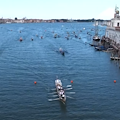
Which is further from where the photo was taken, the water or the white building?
the white building

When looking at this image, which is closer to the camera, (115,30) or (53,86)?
(53,86)

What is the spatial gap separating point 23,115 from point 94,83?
20.2m

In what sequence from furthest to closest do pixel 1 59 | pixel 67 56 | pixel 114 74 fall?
pixel 67 56 → pixel 1 59 → pixel 114 74

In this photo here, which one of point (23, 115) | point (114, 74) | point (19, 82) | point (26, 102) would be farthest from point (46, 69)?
point (23, 115)

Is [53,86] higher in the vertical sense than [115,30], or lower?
lower

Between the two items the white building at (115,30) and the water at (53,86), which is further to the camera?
the white building at (115,30)

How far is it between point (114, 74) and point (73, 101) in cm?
2055

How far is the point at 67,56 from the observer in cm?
8362

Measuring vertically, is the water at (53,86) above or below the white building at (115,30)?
below

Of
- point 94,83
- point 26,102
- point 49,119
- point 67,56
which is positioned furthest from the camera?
point 67,56

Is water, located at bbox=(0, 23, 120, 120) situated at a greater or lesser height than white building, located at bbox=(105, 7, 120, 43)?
lesser

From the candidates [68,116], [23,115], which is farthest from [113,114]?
[23,115]

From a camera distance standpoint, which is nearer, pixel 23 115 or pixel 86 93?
pixel 23 115

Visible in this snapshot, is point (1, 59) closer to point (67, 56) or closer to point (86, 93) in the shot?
point (67, 56)
